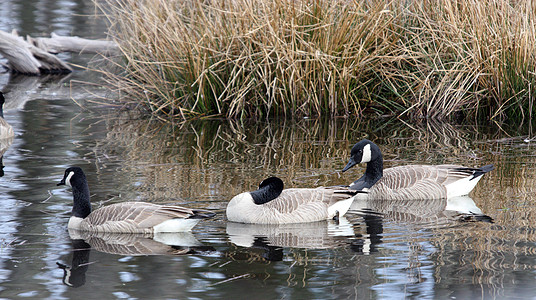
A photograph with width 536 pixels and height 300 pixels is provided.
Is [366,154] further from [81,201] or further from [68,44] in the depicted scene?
[68,44]

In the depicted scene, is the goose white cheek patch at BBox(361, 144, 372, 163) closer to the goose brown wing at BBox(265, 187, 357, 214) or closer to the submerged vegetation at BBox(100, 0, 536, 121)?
the goose brown wing at BBox(265, 187, 357, 214)

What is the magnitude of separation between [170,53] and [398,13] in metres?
4.40

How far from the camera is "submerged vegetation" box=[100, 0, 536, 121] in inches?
555

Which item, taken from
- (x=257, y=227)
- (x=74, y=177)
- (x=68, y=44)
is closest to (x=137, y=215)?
(x=74, y=177)

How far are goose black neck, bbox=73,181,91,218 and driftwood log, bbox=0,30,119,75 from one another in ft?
36.5

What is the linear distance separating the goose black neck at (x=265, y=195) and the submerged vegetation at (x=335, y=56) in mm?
5212

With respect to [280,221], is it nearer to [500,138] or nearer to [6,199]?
[6,199]

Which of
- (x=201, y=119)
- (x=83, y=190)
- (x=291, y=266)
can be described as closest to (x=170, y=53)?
(x=201, y=119)

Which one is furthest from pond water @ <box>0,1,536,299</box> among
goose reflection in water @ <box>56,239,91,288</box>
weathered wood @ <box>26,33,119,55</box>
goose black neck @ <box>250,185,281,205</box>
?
weathered wood @ <box>26,33,119,55</box>

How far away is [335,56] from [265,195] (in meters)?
6.18

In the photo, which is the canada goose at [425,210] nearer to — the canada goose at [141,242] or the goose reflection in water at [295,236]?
the goose reflection in water at [295,236]

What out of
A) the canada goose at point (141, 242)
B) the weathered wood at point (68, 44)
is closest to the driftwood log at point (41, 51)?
the weathered wood at point (68, 44)

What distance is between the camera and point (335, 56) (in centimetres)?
1455

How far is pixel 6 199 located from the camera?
9.62 meters
